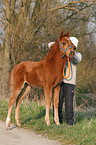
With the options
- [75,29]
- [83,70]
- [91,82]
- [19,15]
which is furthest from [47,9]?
[91,82]

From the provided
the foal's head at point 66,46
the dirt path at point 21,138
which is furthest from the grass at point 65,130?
the foal's head at point 66,46

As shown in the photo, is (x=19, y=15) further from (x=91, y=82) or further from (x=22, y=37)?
(x=91, y=82)

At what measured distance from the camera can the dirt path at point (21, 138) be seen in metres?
4.51

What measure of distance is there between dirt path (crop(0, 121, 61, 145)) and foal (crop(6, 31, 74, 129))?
0.33 m

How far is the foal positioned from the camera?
18.1 feet

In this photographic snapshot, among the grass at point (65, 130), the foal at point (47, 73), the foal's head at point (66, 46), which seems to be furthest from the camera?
the foal at point (47, 73)

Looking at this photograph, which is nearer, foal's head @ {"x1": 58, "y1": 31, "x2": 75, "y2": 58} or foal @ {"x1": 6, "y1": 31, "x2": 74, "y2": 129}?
foal's head @ {"x1": 58, "y1": 31, "x2": 75, "y2": 58}

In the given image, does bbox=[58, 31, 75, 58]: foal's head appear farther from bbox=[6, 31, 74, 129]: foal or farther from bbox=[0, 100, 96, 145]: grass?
bbox=[0, 100, 96, 145]: grass

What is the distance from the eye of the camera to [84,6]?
1359 cm

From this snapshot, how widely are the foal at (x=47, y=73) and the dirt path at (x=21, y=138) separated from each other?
327 mm

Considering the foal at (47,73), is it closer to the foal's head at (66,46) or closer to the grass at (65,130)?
the foal's head at (66,46)

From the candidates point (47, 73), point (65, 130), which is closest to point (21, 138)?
point (65, 130)

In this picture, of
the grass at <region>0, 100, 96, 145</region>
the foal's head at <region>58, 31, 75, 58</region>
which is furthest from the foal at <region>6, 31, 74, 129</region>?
the grass at <region>0, 100, 96, 145</region>

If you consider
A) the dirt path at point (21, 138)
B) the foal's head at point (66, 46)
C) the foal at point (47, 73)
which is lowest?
the dirt path at point (21, 138)
